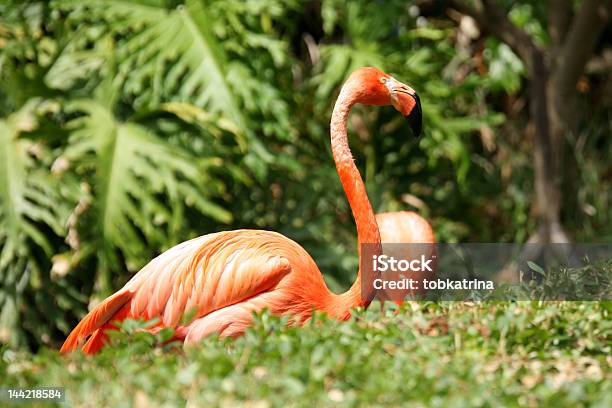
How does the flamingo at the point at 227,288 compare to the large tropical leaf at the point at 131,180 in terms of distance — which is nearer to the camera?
the flamingo at the point at 227,288

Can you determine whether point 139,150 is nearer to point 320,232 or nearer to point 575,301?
point 320,232

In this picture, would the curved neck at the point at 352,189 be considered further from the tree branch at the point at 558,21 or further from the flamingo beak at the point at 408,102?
the tree branch at the point at 558,21

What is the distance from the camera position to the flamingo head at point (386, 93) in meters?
3.85

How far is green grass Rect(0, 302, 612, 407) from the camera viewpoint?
7.24ft

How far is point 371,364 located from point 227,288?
141 centimetres

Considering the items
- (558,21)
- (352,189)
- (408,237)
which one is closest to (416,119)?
(352,189)

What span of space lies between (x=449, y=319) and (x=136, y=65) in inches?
154

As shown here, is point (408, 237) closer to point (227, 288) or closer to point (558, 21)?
point (227, 288)

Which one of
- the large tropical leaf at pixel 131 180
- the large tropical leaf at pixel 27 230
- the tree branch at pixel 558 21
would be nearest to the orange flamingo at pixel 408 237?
the large tropical leaf at pixel 131 180

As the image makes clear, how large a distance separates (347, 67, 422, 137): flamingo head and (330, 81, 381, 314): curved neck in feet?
0.12

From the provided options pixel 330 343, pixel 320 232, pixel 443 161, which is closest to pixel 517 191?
pixel 443 161

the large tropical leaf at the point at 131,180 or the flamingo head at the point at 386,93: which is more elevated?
the flamingo head at the point at 386,93

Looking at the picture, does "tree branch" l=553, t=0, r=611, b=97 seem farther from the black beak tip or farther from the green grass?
the green grass

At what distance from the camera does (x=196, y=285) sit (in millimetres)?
3715
